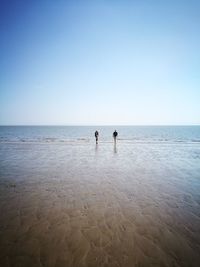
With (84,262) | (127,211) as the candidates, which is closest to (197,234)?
(127,211)

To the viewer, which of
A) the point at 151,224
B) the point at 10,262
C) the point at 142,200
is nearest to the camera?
the point at 10,262

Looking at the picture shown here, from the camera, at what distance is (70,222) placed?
6.05 meters

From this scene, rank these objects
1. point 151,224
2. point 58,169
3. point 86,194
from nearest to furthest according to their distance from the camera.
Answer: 1. point 151,224
2. point 86,194
3. point 58,169

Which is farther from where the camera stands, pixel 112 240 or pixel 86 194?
pixel 86 194

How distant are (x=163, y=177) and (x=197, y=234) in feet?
20.4

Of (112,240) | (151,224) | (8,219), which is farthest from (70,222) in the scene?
(151,224)

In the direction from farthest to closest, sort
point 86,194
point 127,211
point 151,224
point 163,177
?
point 163,177
point 86,194
point 127,211
point 151,224

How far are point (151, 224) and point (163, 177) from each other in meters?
5.94

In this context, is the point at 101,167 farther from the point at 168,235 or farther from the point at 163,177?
the point at 168,235

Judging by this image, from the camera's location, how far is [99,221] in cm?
612

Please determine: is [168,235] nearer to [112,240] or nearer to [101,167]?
[112,240]

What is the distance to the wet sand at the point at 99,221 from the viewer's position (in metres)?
4.44

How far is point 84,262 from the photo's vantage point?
4.28 m

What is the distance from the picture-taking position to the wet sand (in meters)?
4.44
